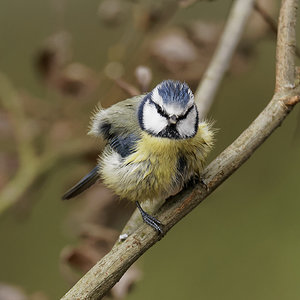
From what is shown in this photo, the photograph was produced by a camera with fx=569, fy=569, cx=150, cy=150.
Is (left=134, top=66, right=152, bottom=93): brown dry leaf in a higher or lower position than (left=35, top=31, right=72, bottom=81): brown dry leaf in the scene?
lower

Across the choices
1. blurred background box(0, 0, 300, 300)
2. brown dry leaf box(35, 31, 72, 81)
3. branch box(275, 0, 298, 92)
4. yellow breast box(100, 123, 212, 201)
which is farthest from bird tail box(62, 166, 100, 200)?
branch box(275, 0, 298, 92)

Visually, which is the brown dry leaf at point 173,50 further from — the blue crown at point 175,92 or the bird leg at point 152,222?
the bird leg at point 152,222

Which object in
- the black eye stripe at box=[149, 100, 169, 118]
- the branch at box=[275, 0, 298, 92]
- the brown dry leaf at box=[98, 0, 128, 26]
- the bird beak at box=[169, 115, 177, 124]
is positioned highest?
the brown dry leaf at box=[98, 0, 128, 26]

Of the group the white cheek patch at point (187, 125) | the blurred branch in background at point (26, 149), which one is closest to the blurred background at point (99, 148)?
the blurred branch in background at point (26, 149)

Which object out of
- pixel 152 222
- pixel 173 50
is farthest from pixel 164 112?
pixel 152 222

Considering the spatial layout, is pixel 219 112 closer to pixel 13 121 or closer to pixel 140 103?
pixel 140 103

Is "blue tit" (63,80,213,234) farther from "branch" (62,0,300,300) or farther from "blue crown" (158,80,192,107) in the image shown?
"branch" (62,0,300,300)

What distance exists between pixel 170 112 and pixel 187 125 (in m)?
0.05

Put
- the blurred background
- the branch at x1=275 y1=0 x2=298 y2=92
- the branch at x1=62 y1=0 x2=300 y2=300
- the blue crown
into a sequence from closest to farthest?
the branch at x1=62 y1=0 x2=300 y2=300 → the branch at x1=275 y1=0 x2=298 y2=92 → the blue crown → the blurred background

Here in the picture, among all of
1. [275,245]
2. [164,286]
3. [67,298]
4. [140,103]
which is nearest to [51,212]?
[164,286]

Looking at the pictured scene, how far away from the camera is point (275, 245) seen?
186cm

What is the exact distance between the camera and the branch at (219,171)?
2.84ft

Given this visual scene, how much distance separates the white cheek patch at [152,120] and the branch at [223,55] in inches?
3.2

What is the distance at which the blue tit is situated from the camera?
3.66 ft
